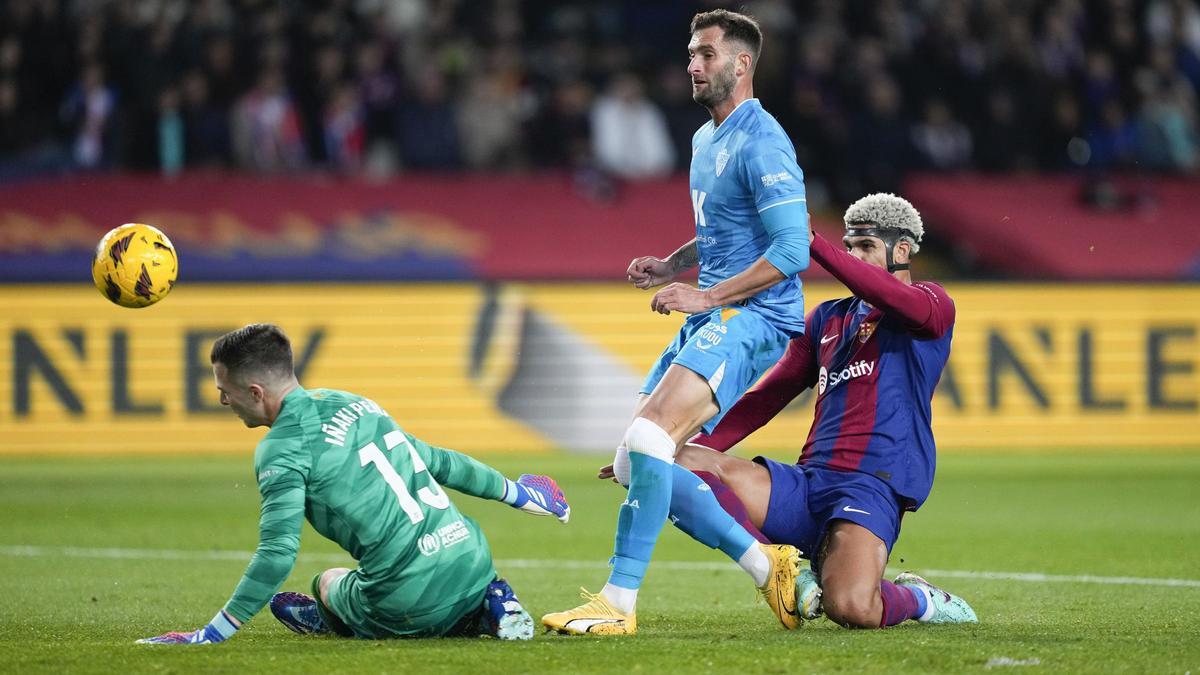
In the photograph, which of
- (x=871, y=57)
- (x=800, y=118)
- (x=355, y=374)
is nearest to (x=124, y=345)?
(x=355, y=374)

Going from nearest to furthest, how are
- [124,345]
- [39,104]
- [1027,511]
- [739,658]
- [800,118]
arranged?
[739,658]
[1027,511]
[124,345]
[39,104]
[800,118]

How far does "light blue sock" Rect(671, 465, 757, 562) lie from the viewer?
6566 millimetres

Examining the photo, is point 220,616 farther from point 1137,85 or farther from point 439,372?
point 1137,85

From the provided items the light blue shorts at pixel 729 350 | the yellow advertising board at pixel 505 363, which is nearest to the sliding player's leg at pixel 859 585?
the light blue shorts at pixel 729 350

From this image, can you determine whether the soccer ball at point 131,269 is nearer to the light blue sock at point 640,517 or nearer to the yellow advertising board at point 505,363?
the light blue sock at point 640,517

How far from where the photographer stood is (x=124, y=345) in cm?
1541

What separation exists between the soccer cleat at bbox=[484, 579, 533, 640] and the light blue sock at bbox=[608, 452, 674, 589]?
0.45 m

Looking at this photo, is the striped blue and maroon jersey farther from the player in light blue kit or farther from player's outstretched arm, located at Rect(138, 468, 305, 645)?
player's outstretched arm, located at Rect(138, 468, 305, 645)

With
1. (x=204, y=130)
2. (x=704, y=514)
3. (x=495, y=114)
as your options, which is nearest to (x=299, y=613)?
(x=704, y=514)

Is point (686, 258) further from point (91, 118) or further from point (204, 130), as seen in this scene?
point (91, 118)

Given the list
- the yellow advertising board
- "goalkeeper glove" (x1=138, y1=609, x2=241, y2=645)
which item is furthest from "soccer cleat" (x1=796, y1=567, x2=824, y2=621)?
the yellow advertising board

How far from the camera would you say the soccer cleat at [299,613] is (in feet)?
21.2

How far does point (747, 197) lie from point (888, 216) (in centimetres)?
73

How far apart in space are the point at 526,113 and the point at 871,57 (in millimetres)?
3974
